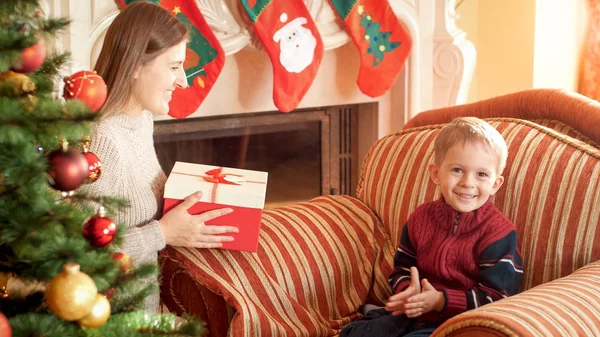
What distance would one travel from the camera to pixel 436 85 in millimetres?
3158

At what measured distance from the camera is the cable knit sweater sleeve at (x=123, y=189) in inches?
66.1

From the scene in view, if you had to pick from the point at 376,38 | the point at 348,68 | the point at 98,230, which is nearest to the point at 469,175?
the point at 98,230

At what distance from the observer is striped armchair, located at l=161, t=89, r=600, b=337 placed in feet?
5.78

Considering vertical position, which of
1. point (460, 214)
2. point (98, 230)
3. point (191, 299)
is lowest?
point (191, 299)

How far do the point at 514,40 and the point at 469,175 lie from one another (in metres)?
2.15

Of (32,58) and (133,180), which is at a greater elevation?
(32,58)

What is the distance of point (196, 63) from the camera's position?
2561 millimetres

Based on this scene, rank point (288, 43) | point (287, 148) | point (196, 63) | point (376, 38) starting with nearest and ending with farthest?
point (196, 63)
point (288, 43)
point (376, 38)
point (287, 148)

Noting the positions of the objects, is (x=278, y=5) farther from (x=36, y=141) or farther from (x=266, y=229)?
(x=36, y=141)

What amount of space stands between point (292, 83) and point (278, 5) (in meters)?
0.27

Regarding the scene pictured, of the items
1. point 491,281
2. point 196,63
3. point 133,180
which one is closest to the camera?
point 491,281

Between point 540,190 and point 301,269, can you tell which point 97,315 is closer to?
point 301,269

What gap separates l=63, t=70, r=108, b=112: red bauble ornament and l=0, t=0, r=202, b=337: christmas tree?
0.05 metres

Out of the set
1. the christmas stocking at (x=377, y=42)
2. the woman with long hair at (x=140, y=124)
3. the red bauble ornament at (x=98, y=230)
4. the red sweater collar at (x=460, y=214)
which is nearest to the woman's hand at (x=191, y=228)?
the woman with long hair at (x=140, y=124)
